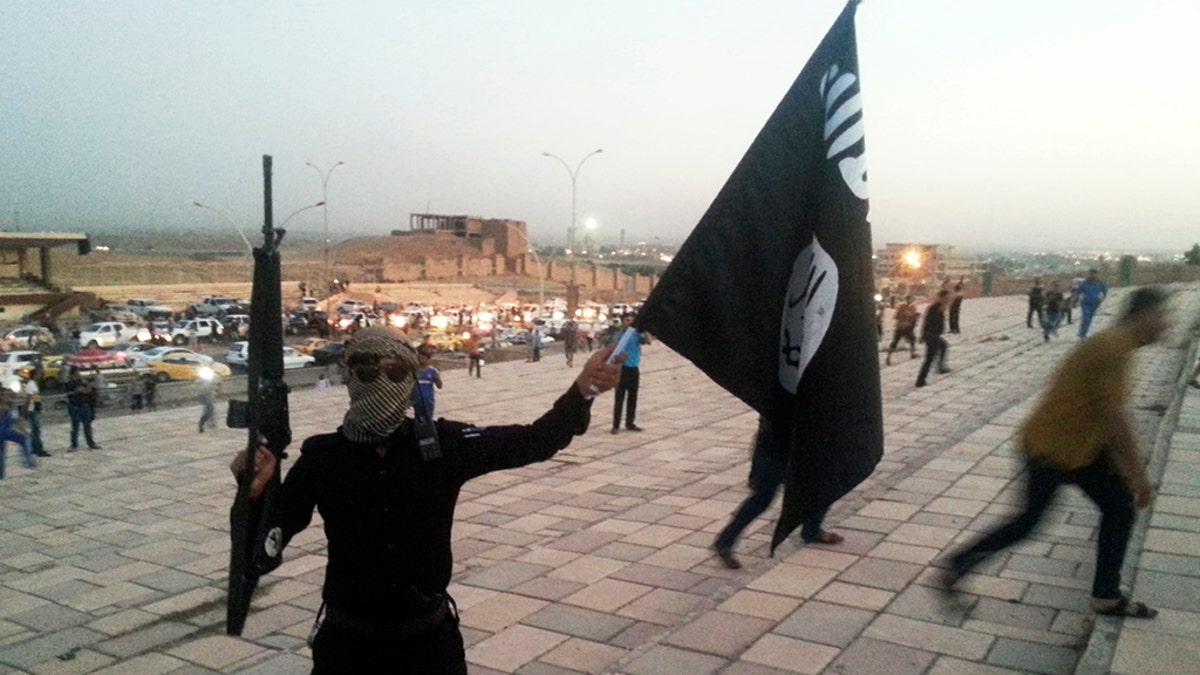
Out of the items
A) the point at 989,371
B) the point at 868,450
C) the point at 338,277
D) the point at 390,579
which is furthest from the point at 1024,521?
the point at 338,277

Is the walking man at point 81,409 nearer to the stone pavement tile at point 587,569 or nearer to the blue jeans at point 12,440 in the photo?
the blue jeans at point 12,440

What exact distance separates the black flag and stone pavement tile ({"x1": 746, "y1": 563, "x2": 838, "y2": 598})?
1.76 m

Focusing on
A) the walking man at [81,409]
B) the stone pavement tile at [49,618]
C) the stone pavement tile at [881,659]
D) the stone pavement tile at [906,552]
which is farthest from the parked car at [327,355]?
the stone pavement tile at [881,659]

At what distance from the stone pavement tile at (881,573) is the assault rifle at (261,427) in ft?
11.6

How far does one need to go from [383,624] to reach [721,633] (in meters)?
2.48

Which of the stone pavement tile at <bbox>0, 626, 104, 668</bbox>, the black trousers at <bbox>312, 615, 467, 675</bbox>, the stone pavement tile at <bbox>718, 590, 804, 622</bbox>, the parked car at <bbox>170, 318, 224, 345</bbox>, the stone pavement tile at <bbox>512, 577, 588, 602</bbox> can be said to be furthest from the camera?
the parked car at <bbox>170, 318, 224, 345</bbox>

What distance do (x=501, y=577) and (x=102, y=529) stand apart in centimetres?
394

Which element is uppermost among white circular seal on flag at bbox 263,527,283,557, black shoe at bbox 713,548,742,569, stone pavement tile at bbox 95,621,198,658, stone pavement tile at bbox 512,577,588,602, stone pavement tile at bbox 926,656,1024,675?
white circular seal on flag at bbox 263,527,283,557

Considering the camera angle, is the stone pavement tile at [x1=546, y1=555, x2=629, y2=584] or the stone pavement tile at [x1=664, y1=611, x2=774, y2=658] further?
the stone pavement tile at [x1=546, y1=555, x2=629, y2=584]

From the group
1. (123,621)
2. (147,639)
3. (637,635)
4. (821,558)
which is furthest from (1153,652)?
(123,621)

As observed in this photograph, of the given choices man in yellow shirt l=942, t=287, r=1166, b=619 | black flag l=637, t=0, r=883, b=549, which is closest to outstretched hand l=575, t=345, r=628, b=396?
black flag l=637, t=0, r=883, b=549

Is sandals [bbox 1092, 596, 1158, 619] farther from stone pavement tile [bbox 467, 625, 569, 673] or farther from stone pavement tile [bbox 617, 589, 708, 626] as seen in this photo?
stone pavement tile [bbox 467, 625, 569, 673]

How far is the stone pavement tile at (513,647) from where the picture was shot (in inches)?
162

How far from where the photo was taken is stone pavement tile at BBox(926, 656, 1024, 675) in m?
3.64
